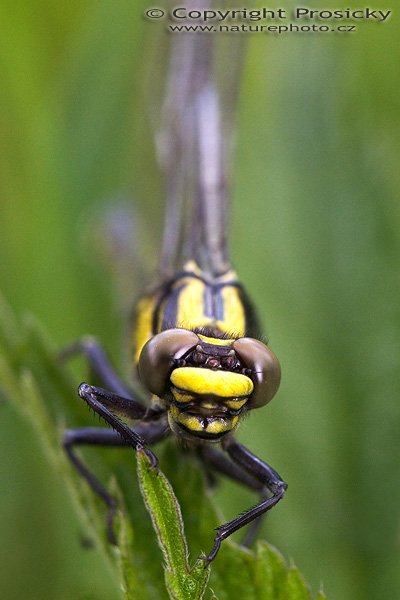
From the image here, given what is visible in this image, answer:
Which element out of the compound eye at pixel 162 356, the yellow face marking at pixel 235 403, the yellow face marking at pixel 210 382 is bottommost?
the yellow face marking at pixel 235 403

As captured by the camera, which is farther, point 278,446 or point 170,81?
point 170,81

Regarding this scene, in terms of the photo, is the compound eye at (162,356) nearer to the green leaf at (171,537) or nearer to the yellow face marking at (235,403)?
the yellow face marking at (235,403)

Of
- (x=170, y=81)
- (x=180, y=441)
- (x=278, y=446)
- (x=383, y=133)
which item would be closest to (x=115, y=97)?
(x=170, y=81)

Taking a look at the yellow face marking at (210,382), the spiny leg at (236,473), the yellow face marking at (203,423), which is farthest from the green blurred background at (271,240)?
the yellow face marking at (210,382)

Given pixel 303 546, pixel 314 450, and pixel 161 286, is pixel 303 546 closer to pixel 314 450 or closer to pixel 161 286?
pixel 314 450

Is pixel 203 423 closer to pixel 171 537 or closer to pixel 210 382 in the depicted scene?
pixel 210 382

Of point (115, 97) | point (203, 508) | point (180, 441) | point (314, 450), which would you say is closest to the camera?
point (203, 508)
